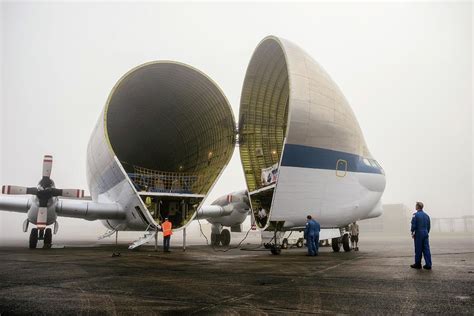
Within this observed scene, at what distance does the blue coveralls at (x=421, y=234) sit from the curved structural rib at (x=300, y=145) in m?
5.17

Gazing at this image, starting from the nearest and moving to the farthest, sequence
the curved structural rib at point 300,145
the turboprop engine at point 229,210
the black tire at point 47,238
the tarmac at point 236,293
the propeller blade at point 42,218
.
A: the tarmac at point 236,293 → the curved structural rib at point 300,145 → the propeller blade at point 42,218 → the black tire at point 47,238 → the turboprop engine at point 229,210

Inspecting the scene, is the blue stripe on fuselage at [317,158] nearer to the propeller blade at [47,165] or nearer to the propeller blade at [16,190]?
the propeller blade at [47,165]

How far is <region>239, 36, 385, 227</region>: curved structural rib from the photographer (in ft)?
47.1

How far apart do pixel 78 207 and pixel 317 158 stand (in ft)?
42.4

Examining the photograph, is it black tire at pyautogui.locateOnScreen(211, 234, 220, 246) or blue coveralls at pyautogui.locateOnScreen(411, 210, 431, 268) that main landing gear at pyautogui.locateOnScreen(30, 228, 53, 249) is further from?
blue coveralls at pyautogui.locateOnScreen(411, 210, 431, 268)

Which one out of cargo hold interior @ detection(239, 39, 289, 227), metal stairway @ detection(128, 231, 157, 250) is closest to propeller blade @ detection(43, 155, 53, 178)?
metal stairway @ detection(128, 231, 157, 250)

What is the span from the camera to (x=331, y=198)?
15602mm

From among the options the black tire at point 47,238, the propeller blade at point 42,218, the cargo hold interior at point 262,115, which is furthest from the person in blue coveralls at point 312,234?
the black tire at point 47,238

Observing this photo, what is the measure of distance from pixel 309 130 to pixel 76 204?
43.0 ft

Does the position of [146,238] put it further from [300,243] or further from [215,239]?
[300,243]

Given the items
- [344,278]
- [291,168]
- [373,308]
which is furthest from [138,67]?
[373,308]

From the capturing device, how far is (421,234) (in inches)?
393

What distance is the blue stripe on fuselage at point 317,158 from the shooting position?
46.6ft

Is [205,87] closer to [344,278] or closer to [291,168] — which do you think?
[291,168]
